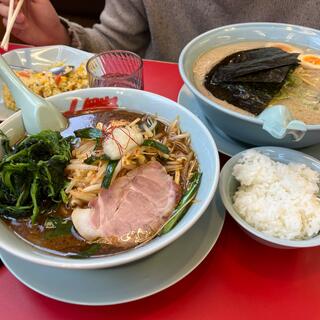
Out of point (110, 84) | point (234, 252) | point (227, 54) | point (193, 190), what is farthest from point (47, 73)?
point (234, 252)

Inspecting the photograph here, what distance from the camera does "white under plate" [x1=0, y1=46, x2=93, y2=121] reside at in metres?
1.63

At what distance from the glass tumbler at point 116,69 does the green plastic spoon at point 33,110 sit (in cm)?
22

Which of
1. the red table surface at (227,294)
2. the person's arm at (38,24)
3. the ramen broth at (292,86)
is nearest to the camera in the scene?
the red table surface at (227,294)

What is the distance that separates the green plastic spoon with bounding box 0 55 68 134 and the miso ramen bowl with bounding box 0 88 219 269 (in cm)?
3

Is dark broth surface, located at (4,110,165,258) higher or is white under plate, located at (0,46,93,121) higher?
dark broth surface, located at (4,110,165,258)

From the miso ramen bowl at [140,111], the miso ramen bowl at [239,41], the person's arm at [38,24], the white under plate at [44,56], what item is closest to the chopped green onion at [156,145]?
the miso ramen bowl at [140,111]

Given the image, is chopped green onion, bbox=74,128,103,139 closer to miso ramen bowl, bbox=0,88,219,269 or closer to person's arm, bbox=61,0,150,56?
miso ramen bowl, bbox=0,88,219,269

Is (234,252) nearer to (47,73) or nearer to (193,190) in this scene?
(193,190)

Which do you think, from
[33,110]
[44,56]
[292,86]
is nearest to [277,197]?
[292,86]

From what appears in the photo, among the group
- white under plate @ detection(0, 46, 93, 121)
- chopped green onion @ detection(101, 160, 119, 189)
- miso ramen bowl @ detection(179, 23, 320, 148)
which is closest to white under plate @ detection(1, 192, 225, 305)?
chopped green onion @ detection(101, 160, 119, 189)

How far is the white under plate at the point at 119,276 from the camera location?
2.66 feet

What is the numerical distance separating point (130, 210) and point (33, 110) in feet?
1.28

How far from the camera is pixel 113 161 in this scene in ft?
3.06

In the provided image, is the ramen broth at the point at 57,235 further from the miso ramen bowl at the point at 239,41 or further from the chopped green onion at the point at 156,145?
the miso ramen bowl at the point at 239,41
